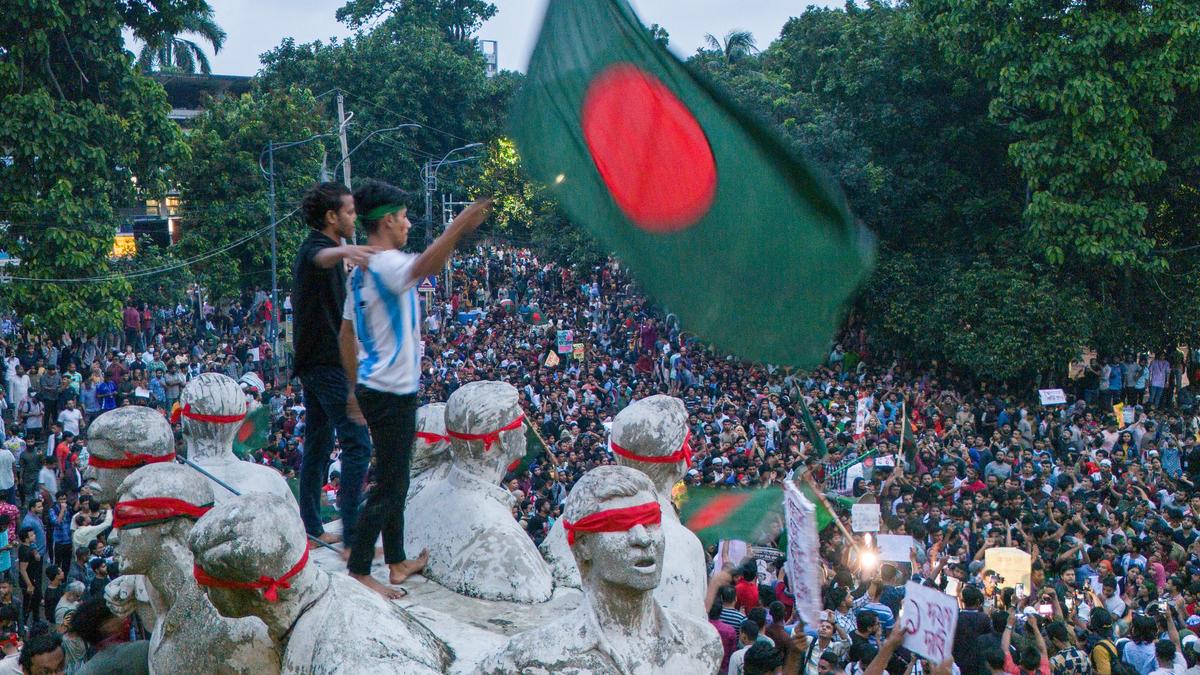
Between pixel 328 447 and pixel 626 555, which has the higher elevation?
pixel 626 555

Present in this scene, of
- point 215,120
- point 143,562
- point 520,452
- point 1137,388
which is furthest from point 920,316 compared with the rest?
point 143,562

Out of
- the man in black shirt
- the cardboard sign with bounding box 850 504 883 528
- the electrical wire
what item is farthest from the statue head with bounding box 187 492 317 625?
the electrical wire

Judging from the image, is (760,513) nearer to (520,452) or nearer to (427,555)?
(520,452)

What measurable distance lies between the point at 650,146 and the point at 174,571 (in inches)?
91.5

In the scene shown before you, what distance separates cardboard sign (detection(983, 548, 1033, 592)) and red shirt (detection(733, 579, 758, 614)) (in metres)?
2.71

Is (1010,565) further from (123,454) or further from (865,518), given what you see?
(123,454)

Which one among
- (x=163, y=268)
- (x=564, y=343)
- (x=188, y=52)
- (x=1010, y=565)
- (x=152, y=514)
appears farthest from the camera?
(x=188, y=52)

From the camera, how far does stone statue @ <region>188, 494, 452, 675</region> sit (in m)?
4.12

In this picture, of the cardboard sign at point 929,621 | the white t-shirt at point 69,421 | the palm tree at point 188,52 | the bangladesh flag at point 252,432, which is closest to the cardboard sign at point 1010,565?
the cardboard sign at point 929,621

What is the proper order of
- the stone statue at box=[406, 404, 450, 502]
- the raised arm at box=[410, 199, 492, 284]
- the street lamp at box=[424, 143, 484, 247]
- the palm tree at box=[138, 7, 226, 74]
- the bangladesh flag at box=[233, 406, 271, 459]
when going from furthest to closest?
the palm tree at box=[138, 7, 226, 74], the street lamp at box=[424, 143, 484, 247], the bangladesh flag at box=[233, 406, 271, 459], the stone statue at box=[406, 404, 450, 502], the raised arm at box=[410, 199, 492, 284]

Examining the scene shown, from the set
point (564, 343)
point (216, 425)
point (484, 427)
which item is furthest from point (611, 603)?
point (564, 343)

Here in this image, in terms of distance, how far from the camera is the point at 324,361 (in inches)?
243

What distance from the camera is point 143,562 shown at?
16.3 ft

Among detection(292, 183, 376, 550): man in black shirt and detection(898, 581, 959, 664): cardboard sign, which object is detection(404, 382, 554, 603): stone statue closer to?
detection(292, 183, 376, 550): man in black shirt
